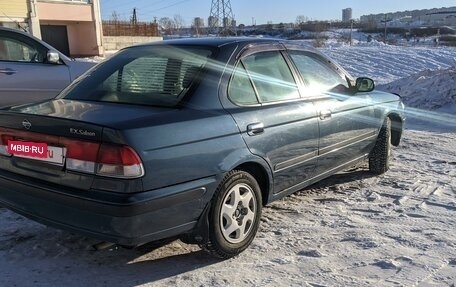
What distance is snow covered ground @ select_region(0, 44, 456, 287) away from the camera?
3248mm

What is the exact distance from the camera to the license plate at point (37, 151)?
3.09m

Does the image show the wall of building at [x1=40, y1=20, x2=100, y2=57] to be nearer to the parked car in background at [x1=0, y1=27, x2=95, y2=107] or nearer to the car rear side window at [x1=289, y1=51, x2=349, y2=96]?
the parked car in background at [x1=0, y1=27, x2=95, y2=107]

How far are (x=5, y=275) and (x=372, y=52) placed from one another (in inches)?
837

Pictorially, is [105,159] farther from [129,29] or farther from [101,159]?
[129,29]

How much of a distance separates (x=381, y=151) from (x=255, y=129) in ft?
8.10

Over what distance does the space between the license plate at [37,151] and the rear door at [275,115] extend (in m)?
1.20

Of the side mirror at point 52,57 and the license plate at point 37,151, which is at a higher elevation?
the side mirror at point 52,57

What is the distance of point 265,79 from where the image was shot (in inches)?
158

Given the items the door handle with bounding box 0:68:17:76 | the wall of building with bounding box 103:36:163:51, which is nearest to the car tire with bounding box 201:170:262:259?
the door handle with bounding box 0:68:17:76

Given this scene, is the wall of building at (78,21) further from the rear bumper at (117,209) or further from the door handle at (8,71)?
the rear bumper at (117,209)

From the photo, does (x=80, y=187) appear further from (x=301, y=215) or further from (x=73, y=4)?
(x=73, y=4)

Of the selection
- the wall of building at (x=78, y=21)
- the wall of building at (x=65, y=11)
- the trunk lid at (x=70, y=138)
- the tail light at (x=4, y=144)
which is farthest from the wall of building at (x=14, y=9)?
the trunk lid at (x=70, y=138)

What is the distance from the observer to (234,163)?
3408 mm

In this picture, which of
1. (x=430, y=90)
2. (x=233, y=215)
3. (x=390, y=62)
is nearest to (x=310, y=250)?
(x=233, y=215)
